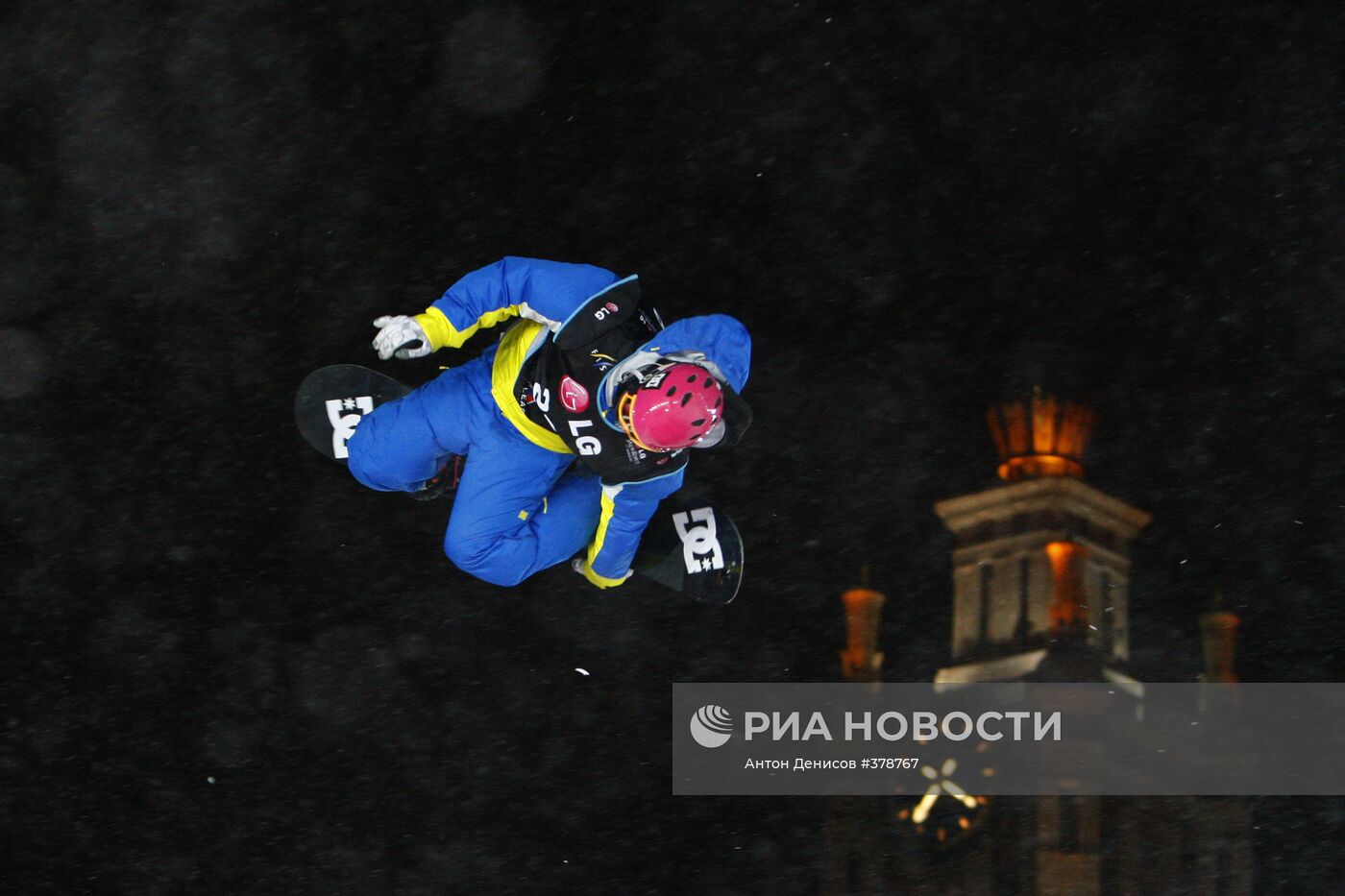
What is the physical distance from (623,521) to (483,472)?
560 millimetres

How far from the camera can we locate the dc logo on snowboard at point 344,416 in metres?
5.10

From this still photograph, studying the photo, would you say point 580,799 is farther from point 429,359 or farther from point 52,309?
point 52,309

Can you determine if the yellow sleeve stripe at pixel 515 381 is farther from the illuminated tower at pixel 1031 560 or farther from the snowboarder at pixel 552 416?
the illuminated tower at pixel 1031 560

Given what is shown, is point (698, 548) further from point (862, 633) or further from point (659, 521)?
point (862, 633)

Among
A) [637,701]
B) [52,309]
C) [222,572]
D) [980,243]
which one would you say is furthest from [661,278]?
[52,309]

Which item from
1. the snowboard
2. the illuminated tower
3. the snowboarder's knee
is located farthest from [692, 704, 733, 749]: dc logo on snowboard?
the snowboarder's knee

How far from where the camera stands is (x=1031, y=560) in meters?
5.39

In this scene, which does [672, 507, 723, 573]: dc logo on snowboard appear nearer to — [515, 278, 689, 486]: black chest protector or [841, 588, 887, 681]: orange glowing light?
[841, 588, 887, 681]: orange glowing light

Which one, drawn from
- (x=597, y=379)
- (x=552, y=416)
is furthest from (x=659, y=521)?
(x=597, y=379)

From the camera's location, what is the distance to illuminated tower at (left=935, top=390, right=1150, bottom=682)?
5.34 m

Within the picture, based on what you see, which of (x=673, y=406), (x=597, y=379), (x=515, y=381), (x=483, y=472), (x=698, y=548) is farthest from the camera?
(x=698, y=548)

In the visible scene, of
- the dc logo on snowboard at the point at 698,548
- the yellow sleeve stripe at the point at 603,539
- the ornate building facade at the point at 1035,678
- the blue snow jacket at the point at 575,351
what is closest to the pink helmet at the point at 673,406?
the blue snow jacket at the point at 575,351

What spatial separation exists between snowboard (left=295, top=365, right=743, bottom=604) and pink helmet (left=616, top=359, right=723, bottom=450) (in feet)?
4.37

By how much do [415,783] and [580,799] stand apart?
72cm
